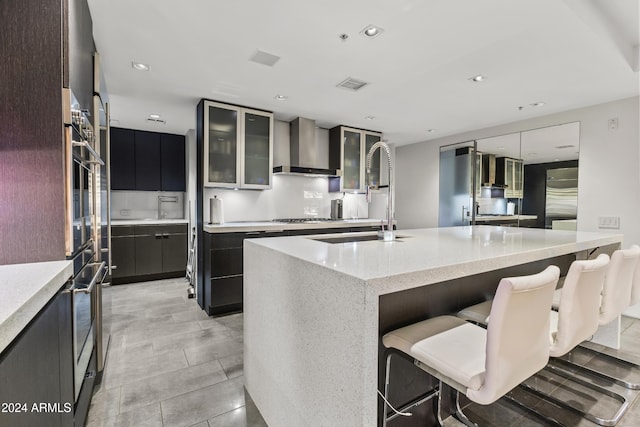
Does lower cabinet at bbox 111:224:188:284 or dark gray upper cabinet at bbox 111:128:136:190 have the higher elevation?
dark gray upper cabinet at bbox 111:128:136:190

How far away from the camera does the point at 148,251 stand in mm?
4660

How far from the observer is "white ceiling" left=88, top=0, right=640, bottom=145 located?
6.49 ft

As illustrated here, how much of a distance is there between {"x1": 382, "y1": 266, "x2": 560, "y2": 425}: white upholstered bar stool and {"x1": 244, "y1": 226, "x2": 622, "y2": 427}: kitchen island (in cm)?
19

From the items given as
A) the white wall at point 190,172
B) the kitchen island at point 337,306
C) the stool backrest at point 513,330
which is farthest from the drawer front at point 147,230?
the stool backrest at point 513,330

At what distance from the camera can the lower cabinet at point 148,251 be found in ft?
14.5

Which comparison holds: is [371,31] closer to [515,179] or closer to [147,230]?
[515,179]

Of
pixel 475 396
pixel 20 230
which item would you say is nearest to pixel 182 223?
pixel 20 230

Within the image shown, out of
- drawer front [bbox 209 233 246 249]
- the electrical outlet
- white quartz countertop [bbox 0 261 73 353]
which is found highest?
the electrical outlet

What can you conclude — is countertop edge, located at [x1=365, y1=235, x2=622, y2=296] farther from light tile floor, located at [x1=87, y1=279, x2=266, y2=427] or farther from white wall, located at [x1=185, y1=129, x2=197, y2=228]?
white wall, located at [x1=185, y1=129, x2=197, y2=228]

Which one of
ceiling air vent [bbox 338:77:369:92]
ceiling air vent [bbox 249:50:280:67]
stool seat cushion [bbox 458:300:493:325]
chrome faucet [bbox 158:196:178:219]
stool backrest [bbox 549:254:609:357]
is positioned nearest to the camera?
stool backrest [bbox 549:254:609:357]

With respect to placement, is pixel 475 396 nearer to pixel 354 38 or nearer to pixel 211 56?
pixel 354 38

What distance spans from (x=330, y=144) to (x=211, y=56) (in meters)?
2.70

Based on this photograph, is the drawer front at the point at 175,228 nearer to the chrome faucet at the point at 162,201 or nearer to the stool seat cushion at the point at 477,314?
the chrome faucet at the point at 162,201

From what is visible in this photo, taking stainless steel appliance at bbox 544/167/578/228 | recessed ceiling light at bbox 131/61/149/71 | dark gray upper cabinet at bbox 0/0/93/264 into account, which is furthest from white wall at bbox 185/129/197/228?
stainless steel appliance at bbox 544/167/578/228
